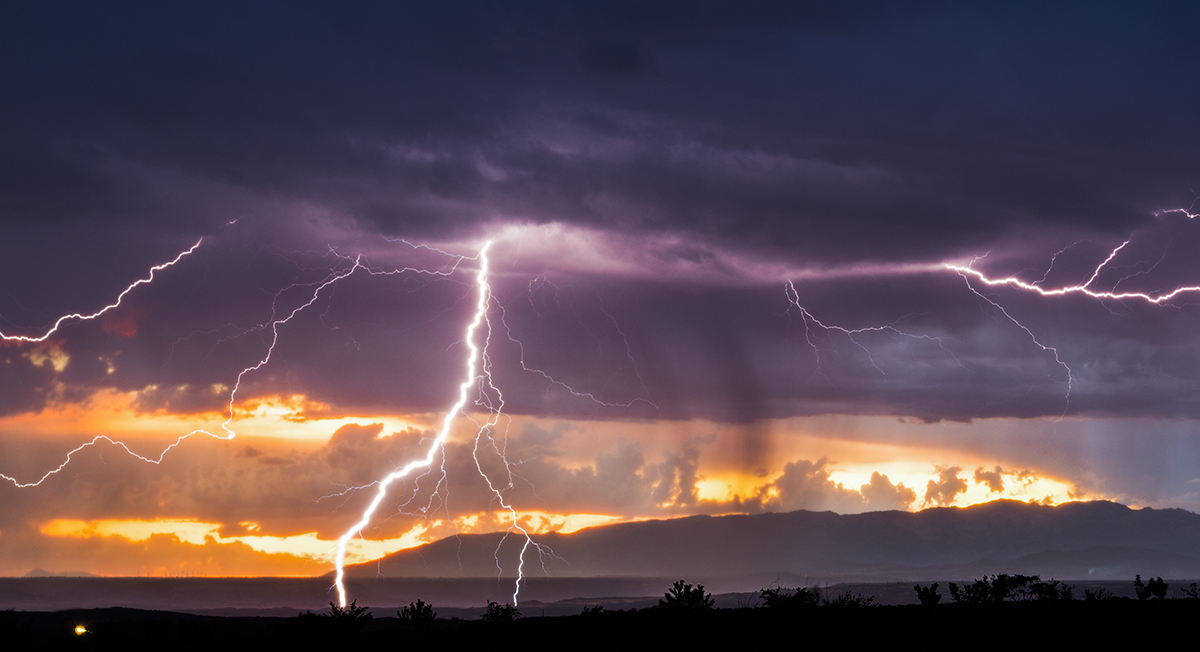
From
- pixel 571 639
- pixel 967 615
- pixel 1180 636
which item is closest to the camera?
pixel 1180 636

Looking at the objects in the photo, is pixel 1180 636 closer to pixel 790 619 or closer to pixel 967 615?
pixel 967 615

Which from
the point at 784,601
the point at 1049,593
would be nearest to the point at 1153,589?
the point at 1049,593

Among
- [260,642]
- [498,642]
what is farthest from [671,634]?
[260,642]

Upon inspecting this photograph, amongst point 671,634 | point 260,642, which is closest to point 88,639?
point 260,642

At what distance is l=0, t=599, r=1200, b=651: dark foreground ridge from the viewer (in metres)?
28.6

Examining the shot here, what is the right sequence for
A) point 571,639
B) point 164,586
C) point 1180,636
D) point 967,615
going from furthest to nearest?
point 164,586, point 967,615, point 571,639, point 1180,636

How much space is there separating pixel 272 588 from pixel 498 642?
167 meters

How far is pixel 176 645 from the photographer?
3259 centimetres

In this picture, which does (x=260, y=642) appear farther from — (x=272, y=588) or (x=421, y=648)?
(x=272, y=588)

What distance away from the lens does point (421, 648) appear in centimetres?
3045

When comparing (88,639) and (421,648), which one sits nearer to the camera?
(421,648)

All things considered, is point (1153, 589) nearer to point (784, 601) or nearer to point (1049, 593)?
point (1049, 593)

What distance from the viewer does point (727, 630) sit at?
99.6ft

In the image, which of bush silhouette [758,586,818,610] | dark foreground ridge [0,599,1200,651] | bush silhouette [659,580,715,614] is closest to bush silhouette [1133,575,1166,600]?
dark foreground ridge [0,599,1200,651]
